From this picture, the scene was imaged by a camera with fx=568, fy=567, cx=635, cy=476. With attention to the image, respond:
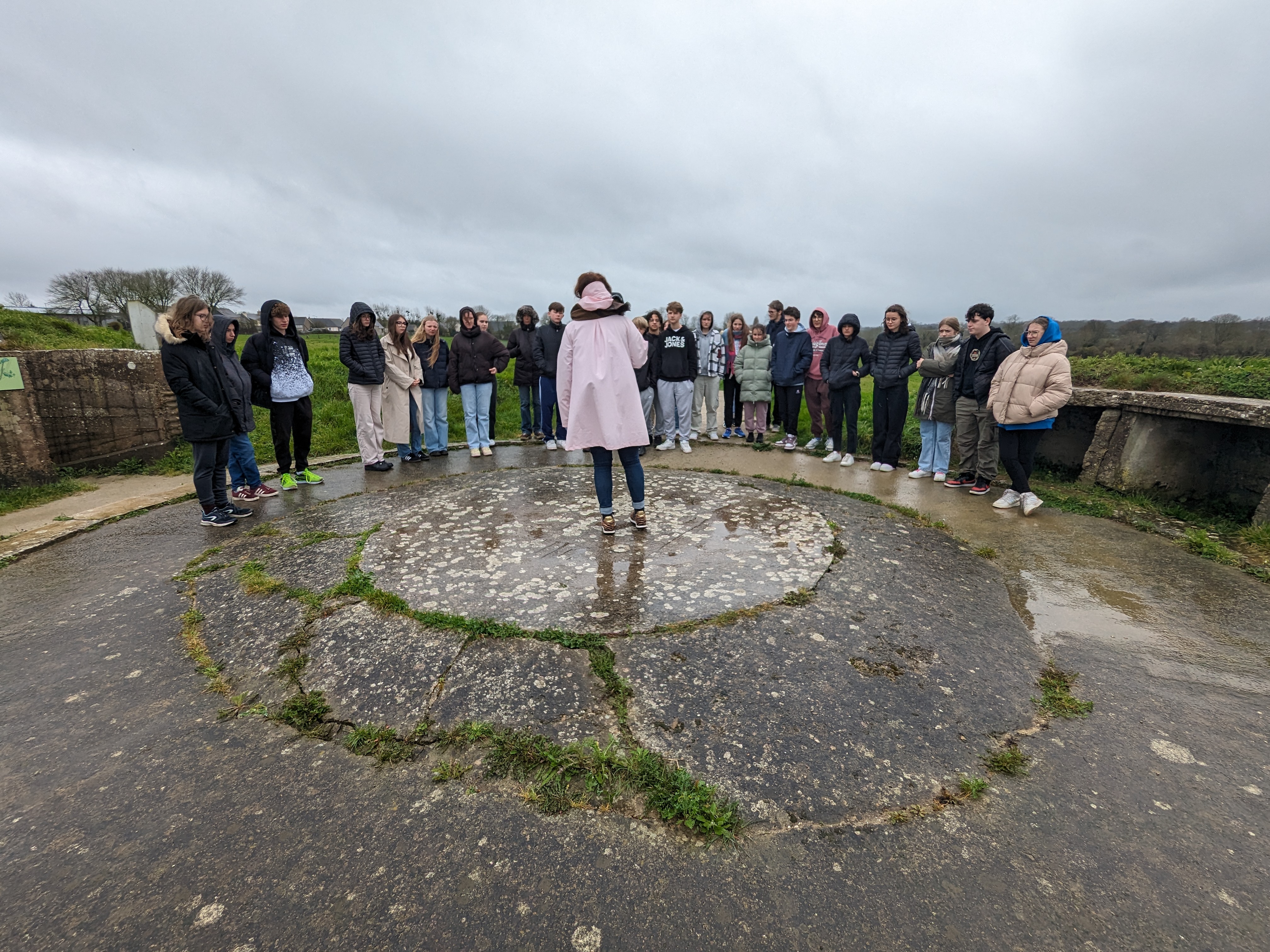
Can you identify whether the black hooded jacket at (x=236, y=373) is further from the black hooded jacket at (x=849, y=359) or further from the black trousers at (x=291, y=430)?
the black hooded jacket at (x=849, y=359)

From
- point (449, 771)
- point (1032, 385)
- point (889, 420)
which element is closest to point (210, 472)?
point (449, 771)

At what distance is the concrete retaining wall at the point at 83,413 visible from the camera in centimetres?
593

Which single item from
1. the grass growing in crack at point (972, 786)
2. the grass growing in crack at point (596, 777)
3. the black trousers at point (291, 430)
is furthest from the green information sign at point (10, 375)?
the grass growing in crack at point (972, 786)

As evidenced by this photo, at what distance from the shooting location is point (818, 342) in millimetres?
7781

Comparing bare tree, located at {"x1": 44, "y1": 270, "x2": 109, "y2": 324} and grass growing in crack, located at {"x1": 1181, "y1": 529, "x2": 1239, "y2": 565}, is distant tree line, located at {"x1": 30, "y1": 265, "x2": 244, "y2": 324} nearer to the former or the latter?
bare tree, located at {"x1": 44, "y1": 270, "x2": 109, "y2": 324}

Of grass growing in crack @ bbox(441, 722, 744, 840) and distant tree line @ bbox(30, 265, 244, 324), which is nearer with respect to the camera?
grass growing in crack @ bbox(441, 722, 744, 840)

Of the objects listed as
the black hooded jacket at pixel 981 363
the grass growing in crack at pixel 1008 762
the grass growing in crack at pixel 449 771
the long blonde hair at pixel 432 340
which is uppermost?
the long blonde hair at pixel 432 340

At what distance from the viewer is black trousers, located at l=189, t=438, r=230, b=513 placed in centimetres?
479

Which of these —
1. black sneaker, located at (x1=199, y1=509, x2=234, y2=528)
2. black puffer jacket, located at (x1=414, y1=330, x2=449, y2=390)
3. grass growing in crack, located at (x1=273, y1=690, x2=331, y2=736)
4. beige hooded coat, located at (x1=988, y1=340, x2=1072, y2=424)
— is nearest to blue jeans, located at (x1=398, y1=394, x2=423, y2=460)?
black puffer jacket, located at (x1=414, y1=330, x2=449, y2=390)

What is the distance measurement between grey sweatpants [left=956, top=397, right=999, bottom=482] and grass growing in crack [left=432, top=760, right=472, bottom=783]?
5738mm

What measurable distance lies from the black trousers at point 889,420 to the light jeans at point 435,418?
18.2 ft

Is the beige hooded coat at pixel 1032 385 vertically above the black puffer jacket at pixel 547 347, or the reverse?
the black puffer jacket at pixel 547 347

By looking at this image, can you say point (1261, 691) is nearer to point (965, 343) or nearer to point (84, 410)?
point (965, 343)

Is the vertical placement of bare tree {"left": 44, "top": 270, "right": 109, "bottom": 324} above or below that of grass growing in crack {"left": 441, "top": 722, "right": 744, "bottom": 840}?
above
